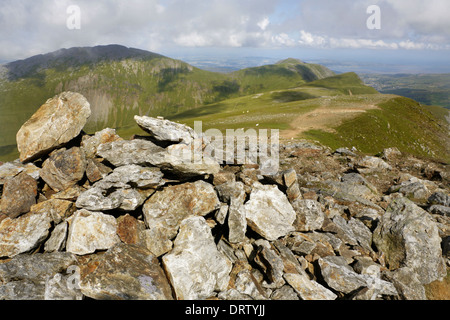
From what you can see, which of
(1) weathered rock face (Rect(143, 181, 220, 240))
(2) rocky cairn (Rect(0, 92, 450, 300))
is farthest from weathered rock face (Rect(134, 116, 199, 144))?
(1) weathered rock face (Rect(143, 181, 220, 240))

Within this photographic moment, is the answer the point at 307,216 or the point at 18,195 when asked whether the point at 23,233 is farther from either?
the point at 307,216

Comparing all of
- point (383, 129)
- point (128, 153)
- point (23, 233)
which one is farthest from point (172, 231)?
point (383, 129)

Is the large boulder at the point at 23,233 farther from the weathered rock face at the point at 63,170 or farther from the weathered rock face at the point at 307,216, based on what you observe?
the weathered rock face at the point at 307,216

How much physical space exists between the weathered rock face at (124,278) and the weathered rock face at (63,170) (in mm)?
5390

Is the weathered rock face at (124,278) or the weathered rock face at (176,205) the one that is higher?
the weathered rock face at (176,205)

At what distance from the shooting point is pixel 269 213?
12.5 metres

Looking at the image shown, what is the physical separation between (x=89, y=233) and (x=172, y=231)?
12.7 ft

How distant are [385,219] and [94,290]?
52.7ft

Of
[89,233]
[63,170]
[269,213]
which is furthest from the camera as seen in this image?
[63,170]

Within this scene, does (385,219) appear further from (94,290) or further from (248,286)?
(94,290)

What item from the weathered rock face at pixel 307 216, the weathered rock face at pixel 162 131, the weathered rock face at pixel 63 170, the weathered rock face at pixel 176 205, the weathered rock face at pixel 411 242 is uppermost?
the weathered rock face at pixel 162 131

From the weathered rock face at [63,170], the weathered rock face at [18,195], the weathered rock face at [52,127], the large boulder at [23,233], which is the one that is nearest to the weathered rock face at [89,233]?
the large boulder at [23,233]

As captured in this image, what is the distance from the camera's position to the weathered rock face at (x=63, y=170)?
498 inches

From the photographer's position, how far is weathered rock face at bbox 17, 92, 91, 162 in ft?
44.0
